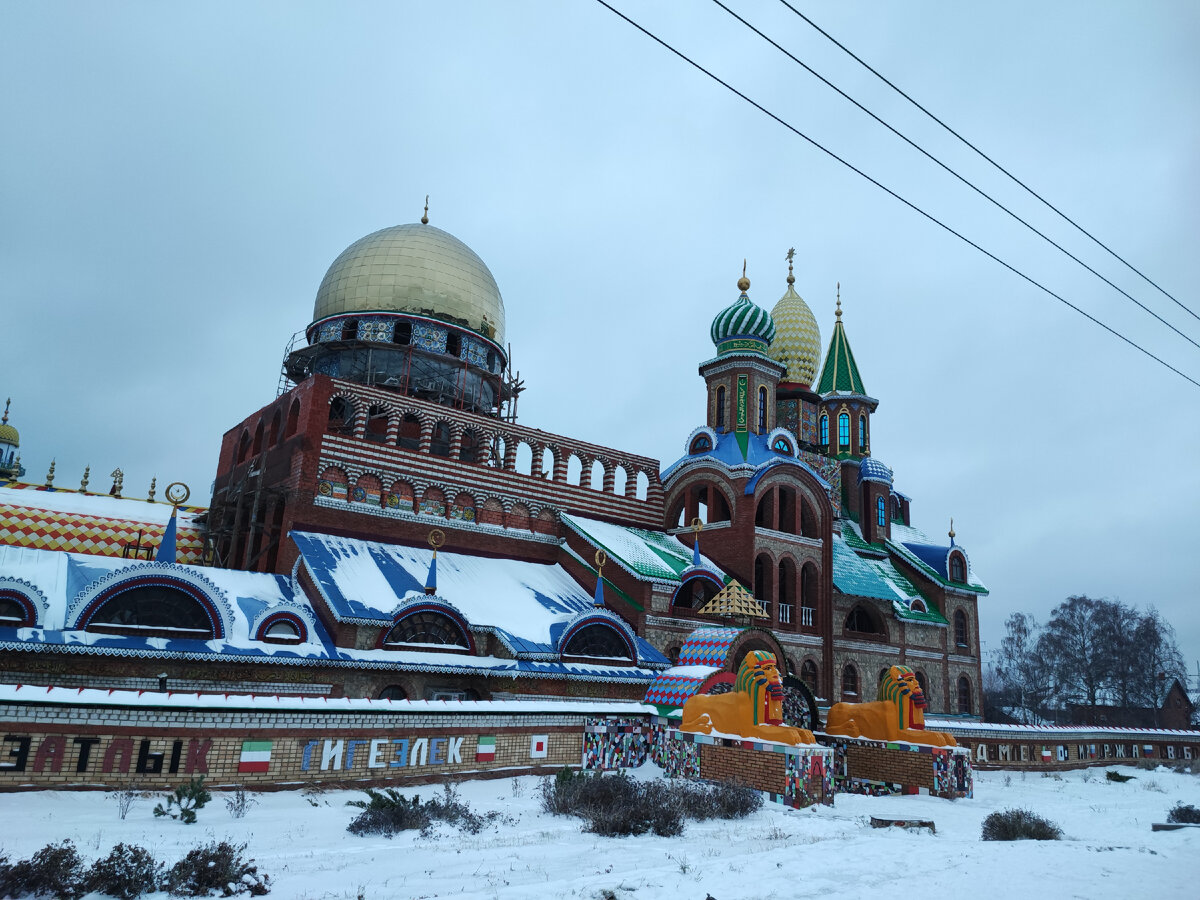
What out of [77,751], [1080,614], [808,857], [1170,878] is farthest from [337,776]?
[1080,614]

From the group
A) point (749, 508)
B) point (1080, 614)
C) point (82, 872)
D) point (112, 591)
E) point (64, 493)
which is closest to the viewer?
point (82, 872)

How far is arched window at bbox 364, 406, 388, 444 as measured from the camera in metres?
23.2

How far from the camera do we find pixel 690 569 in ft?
77.9

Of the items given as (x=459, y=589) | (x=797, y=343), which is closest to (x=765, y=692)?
(x=459, y=589)

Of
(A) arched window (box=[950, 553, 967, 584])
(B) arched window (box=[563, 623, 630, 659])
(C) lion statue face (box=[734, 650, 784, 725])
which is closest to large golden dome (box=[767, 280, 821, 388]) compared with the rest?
(A) arched window (box=[950, 553, 967, 584])

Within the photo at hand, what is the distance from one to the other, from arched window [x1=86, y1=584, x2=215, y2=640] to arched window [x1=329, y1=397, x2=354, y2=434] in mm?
7455

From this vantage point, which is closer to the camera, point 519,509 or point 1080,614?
point 519,509

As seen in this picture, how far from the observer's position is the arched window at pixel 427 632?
17516mm

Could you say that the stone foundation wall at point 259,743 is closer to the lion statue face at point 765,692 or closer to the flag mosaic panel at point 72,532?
the lion statue face at point 765,692

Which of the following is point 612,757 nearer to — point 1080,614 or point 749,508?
point 749,508

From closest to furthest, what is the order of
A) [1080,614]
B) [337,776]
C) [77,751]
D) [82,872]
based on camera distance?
1. [82,872]
2. [77,751]
3. [337,776]
4. [1080,614]

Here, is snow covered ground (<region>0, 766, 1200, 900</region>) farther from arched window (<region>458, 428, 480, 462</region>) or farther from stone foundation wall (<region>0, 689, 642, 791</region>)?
arched window (<region>458, 428, 480, 462</region>)

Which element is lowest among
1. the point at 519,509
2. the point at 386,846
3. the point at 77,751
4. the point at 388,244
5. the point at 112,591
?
the point at 386,846

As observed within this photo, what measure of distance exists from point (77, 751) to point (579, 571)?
14998mm
